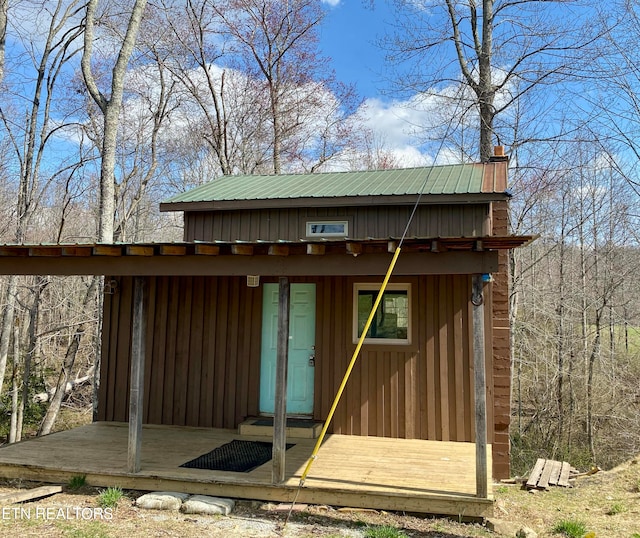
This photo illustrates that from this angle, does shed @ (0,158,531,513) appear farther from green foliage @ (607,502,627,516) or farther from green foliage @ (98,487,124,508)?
green foliage @ (98,487,124,508)

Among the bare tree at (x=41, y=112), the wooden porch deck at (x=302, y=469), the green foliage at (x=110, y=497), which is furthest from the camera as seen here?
the bare tree at (x=41, y=112)

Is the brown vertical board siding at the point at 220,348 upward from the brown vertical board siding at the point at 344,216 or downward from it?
downward

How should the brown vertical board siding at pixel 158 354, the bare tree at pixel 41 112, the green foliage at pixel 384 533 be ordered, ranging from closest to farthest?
the green foliage at pixel 384 533 → the brown vertical board siding at pixel 158 354 → the bare tree at pixel 41 112

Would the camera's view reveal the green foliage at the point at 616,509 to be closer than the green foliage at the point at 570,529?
No

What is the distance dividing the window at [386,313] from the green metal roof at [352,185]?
4.40ft

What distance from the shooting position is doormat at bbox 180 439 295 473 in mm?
5388

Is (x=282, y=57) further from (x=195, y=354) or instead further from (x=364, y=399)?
(x=364, y=399)

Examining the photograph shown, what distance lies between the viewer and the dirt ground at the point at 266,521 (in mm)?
4293

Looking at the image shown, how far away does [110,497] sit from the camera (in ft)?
16.0

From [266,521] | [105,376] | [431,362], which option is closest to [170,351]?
[105,376]

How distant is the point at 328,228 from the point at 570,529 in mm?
4716

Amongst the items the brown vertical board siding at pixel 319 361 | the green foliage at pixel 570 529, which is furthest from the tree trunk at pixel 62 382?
the green foliage at pixel 570 529

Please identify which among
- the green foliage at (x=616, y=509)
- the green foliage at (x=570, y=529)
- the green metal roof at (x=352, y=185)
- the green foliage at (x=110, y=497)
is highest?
the green metal roof at (x=352, y=185)

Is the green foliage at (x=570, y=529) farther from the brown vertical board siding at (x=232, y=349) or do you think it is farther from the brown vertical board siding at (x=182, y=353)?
the brown vertical board siding at (x=182, y=353)
